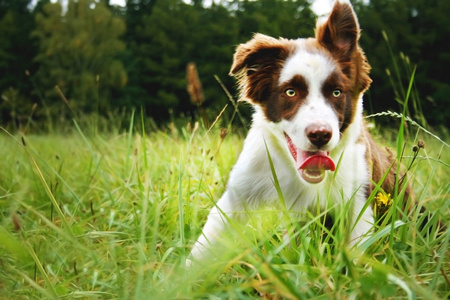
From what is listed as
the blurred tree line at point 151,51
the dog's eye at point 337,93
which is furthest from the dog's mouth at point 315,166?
the blurred tree line at point 151,51

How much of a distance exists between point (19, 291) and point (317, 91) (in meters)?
1.69

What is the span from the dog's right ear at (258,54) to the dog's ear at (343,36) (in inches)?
9.8

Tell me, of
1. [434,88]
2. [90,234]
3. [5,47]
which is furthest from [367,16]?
[5,47]

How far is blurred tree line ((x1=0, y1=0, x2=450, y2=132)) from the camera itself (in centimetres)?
2217

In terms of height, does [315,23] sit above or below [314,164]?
above

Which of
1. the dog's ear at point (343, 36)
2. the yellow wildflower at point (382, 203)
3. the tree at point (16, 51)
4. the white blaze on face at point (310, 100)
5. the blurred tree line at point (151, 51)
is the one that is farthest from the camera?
the tree at point (16, 51)

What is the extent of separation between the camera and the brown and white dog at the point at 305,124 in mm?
2189

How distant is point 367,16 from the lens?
21.5m

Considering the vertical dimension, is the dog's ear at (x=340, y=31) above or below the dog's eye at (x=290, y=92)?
above

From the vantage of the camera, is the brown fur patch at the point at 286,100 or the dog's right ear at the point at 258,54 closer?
the brown fur patch at the point at 286,100

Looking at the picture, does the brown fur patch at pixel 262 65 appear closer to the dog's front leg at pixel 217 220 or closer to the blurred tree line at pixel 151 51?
the dog's front leg at pixel 217 220

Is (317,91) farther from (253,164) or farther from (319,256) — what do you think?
(319,256)

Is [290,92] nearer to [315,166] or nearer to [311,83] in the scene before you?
[311,83]

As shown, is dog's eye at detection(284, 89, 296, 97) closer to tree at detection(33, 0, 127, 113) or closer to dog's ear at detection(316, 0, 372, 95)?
dog's ear at detection(316, 0, 372, 95)
